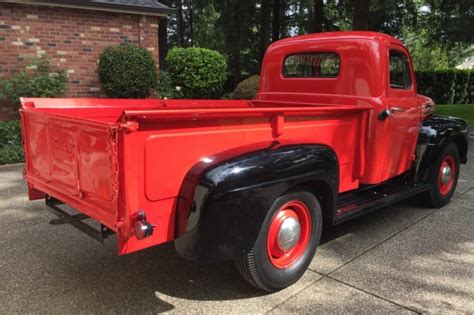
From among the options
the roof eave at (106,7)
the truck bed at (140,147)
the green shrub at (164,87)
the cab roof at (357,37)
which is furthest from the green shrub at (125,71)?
the truck bed at (140,147)

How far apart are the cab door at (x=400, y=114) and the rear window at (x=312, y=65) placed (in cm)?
55

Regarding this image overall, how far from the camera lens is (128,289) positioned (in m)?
3.28

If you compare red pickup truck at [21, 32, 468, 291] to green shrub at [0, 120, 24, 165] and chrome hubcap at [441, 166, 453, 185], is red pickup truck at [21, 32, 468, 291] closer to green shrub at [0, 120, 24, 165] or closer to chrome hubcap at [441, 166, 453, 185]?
chrome hubcap at [441, 166, 453, 185]

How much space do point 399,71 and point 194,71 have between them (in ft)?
29.2

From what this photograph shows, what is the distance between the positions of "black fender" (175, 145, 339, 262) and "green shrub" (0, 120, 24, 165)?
6097mm

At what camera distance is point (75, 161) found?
2.90 m

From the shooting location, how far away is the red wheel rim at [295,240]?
10.3 feet

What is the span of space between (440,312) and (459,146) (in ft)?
10.5

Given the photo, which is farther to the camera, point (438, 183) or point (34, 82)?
point (34, 82)

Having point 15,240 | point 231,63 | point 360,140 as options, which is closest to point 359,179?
point 360,140

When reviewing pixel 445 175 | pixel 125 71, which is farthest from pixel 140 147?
pixel 125 71

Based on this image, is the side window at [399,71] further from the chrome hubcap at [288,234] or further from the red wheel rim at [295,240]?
the chrome hubcap at [288,234]

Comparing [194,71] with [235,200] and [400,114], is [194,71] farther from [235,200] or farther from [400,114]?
[235,200]

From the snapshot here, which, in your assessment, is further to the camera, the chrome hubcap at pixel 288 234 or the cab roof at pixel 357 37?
the cab roof at pixel 357 37
